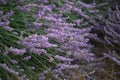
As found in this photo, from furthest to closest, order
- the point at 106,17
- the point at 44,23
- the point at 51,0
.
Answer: the point at 106,17, the point at 51,0, the point at 44,23

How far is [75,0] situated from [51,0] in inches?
8.9

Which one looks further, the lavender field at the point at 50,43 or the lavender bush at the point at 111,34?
the lavender bush at the point at 111,34

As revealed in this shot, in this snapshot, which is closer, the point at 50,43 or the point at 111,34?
the point at 50,43

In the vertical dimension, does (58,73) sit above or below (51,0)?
below

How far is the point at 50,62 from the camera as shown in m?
1.96

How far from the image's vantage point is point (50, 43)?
1897 millimetres

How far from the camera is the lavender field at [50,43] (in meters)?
1.80

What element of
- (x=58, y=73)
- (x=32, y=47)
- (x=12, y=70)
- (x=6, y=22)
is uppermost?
(x=6, y=22)

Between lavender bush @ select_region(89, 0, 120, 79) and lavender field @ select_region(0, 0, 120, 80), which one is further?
lavender bush @ select_region(89, 0, 120, 79)

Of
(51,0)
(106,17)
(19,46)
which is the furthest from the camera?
(106,17)

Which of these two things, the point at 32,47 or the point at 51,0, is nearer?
the point at 32,47

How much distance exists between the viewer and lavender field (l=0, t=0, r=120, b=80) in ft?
5.90

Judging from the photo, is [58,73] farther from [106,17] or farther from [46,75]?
[106,17]

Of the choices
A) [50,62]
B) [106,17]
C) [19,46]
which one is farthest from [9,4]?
[106,17]
